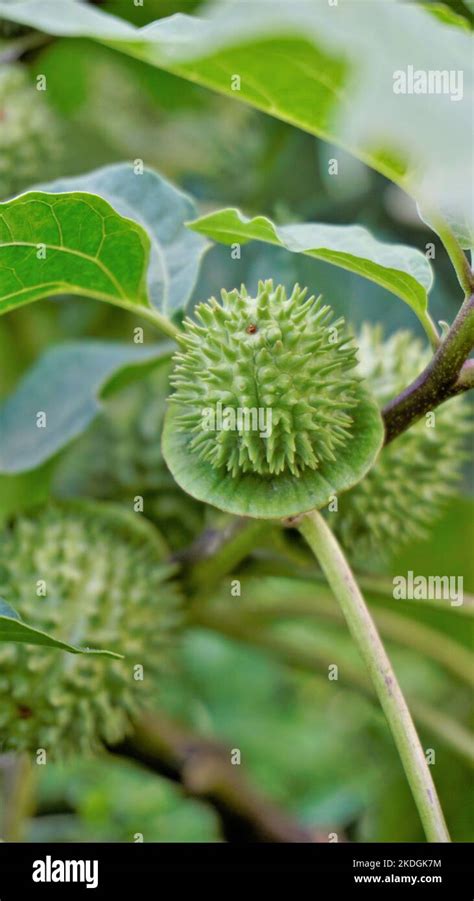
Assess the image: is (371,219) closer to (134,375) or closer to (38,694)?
(134,375)

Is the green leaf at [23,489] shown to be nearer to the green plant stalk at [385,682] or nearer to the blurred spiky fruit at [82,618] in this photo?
the blurred spiky fruit at [82,618]

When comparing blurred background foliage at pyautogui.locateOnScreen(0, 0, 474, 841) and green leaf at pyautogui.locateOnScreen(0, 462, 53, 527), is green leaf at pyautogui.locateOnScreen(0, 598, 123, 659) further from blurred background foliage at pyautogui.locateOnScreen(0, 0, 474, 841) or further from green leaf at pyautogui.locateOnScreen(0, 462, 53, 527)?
green leaf at pyautogui.locateOnScreen(0, 462, 53, 527)

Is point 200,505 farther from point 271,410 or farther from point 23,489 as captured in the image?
point 271,410

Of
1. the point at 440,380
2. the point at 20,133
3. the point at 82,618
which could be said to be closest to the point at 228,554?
the point at 82,618

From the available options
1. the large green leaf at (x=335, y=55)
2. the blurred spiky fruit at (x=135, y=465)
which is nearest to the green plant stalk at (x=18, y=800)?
the blurred spiky fruit at (x=135, y=465)

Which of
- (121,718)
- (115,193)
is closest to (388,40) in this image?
(115,193)

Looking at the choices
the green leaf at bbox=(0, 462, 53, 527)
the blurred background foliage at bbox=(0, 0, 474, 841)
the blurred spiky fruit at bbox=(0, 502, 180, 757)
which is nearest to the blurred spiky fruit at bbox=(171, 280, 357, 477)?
the blurred background foliage at bbox=(0, 0, 474, 841)
